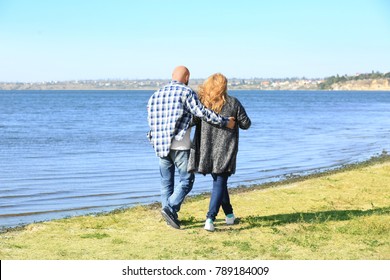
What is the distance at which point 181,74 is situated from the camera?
7.24 meters

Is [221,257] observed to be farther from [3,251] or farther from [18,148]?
[18,148]

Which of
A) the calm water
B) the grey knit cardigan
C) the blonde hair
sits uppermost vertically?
the blonde hair

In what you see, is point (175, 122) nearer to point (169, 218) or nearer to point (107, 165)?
point (169, 218)

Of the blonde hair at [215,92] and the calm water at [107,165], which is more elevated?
the blonde hair at [215,92]

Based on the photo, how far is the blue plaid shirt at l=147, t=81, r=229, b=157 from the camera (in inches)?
280

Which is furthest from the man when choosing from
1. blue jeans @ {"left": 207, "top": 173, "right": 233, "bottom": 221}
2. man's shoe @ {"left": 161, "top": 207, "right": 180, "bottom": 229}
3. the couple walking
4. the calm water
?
the calm water

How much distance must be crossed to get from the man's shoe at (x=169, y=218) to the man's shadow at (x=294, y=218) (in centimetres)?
22

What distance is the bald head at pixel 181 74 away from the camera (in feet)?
23.7

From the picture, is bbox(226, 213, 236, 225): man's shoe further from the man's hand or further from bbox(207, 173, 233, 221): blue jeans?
the man's hand

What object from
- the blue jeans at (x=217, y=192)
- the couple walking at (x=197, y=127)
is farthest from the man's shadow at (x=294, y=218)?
the couple walking at (x=197, y=127)

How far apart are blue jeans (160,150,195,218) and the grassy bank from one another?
367 mm

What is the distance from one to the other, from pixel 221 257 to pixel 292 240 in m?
1.04

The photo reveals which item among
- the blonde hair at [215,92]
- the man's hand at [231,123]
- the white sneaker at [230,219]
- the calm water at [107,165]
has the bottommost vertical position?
the calm water at [107,165]

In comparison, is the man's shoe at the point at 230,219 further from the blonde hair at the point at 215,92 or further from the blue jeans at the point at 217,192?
the blonde hair at the point at 215,92
